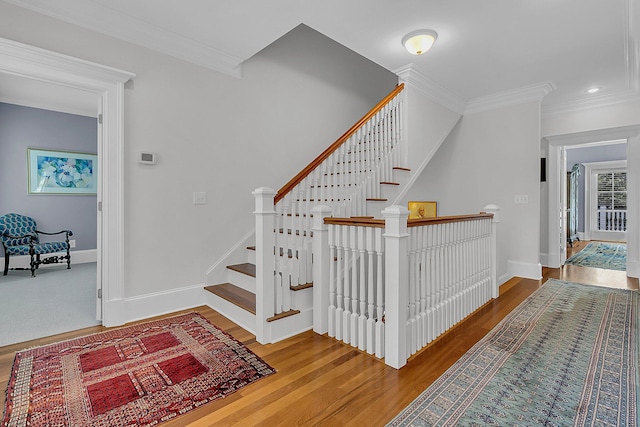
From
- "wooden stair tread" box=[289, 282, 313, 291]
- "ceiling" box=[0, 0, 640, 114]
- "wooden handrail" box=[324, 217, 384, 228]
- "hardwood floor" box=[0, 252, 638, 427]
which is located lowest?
"hardwood floor" box=[0, 252, 638, 427]

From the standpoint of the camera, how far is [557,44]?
316cm

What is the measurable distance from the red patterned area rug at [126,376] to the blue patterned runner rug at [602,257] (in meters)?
6.02

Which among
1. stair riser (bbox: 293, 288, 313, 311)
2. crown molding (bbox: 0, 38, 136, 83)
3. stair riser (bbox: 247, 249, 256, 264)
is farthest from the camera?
stair riser (bbox: 247, 249, 256, 264)

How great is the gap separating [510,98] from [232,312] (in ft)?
15.5

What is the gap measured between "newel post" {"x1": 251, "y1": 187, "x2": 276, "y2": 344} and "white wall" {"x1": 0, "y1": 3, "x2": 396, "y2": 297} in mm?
1165

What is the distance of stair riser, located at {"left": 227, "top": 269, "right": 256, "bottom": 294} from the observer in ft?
9.87

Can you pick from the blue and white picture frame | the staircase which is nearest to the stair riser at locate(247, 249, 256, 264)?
the staircase

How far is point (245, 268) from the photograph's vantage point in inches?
129

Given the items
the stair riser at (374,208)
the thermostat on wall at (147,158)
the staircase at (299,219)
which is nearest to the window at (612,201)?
the staircase at (299,219)

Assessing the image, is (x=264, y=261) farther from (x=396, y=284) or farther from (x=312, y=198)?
(x=312, y=198)

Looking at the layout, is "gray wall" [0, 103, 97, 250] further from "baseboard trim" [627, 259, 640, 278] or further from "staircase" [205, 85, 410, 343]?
"baseboard trim" [627, 259, 640, 278]

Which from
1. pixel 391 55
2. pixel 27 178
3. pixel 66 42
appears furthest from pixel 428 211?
pixel 27 178

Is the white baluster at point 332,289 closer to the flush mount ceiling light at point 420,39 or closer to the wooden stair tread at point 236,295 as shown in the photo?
the wooden stair tread at point 236,295

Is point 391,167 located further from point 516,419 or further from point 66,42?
point 66,42
